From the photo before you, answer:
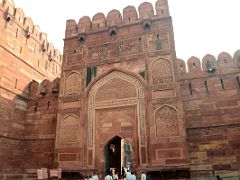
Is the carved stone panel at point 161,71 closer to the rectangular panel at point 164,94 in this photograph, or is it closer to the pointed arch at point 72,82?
the rectangular panel at point 164,94

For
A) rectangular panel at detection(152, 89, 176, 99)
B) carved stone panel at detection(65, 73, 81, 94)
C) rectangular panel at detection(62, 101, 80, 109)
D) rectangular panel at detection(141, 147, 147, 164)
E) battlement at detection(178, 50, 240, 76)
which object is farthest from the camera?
carved stone panel at detection(65, 73, 81, 94)

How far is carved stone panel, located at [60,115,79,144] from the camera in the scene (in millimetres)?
7258

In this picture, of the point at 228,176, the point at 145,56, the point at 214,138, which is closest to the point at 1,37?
the point at 145,56

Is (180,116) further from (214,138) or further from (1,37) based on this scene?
(1,37)

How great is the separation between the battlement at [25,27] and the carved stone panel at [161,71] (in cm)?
570

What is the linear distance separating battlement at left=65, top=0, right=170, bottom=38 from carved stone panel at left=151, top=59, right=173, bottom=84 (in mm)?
1729

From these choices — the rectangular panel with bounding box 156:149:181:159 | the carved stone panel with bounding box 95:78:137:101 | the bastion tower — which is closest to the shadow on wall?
the bastion tower

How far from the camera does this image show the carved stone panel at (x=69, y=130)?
7258mm

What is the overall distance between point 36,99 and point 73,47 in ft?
8.35

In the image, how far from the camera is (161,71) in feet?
23.5

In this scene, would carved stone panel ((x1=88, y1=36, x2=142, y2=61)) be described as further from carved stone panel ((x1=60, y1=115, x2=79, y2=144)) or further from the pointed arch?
carved stone panel ((x1=60, y1=115, x2=79, y2=144))

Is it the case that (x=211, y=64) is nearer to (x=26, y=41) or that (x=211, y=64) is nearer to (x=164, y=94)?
(x=164, y=94)

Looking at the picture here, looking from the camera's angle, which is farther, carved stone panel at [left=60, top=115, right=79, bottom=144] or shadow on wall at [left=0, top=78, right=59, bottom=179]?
shadow on wall at [left=0, top=78, right=59, bottom=179]

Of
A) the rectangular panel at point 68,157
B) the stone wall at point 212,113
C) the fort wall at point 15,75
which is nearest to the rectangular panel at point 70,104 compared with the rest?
the rectangular panel at point 68,157
